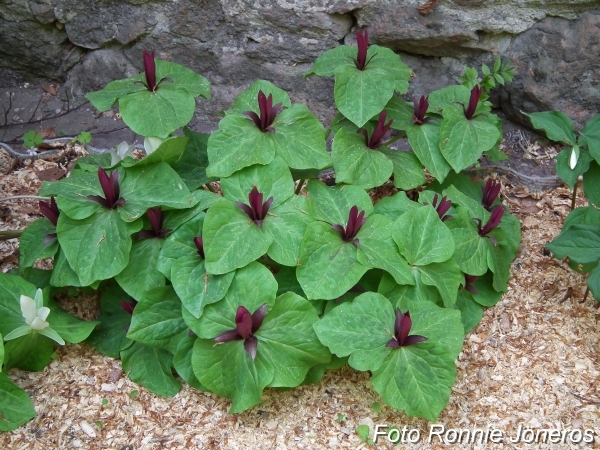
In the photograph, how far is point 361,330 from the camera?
1810mm

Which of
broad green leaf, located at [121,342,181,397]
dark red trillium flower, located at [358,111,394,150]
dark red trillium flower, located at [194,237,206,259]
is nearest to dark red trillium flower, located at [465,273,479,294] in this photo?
dark red trillium flower, located at [358,111,394,150]

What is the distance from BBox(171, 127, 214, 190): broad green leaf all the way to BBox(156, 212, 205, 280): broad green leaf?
0.71 ft

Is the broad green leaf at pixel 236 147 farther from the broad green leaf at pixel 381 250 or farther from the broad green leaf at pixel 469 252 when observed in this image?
the broad green leaf at pixel 469 252

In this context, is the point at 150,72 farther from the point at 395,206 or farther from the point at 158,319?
the point at 395,206

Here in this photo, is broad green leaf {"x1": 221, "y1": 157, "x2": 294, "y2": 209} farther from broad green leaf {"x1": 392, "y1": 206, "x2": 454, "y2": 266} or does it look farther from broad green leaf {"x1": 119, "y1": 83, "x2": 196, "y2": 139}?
broad green leaf {"x1": 392, "y1": 206, "x2": 454, "y2": 266}

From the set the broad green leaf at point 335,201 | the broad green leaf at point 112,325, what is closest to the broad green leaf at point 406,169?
the broad green leaf at point 335,201

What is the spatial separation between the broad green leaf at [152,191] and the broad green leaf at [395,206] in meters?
0.64

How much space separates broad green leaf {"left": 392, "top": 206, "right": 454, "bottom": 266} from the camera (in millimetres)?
1957

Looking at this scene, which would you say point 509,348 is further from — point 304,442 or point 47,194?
point 47,194

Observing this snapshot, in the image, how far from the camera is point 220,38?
2826mm

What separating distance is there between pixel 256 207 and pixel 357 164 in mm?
458

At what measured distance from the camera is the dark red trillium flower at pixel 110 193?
6.29ft

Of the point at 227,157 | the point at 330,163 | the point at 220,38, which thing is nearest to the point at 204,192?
the point at 227,157

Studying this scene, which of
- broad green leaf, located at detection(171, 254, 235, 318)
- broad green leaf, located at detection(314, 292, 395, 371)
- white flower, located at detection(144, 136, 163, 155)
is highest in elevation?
white flower, located at detection(144, 136, 163, 155)
